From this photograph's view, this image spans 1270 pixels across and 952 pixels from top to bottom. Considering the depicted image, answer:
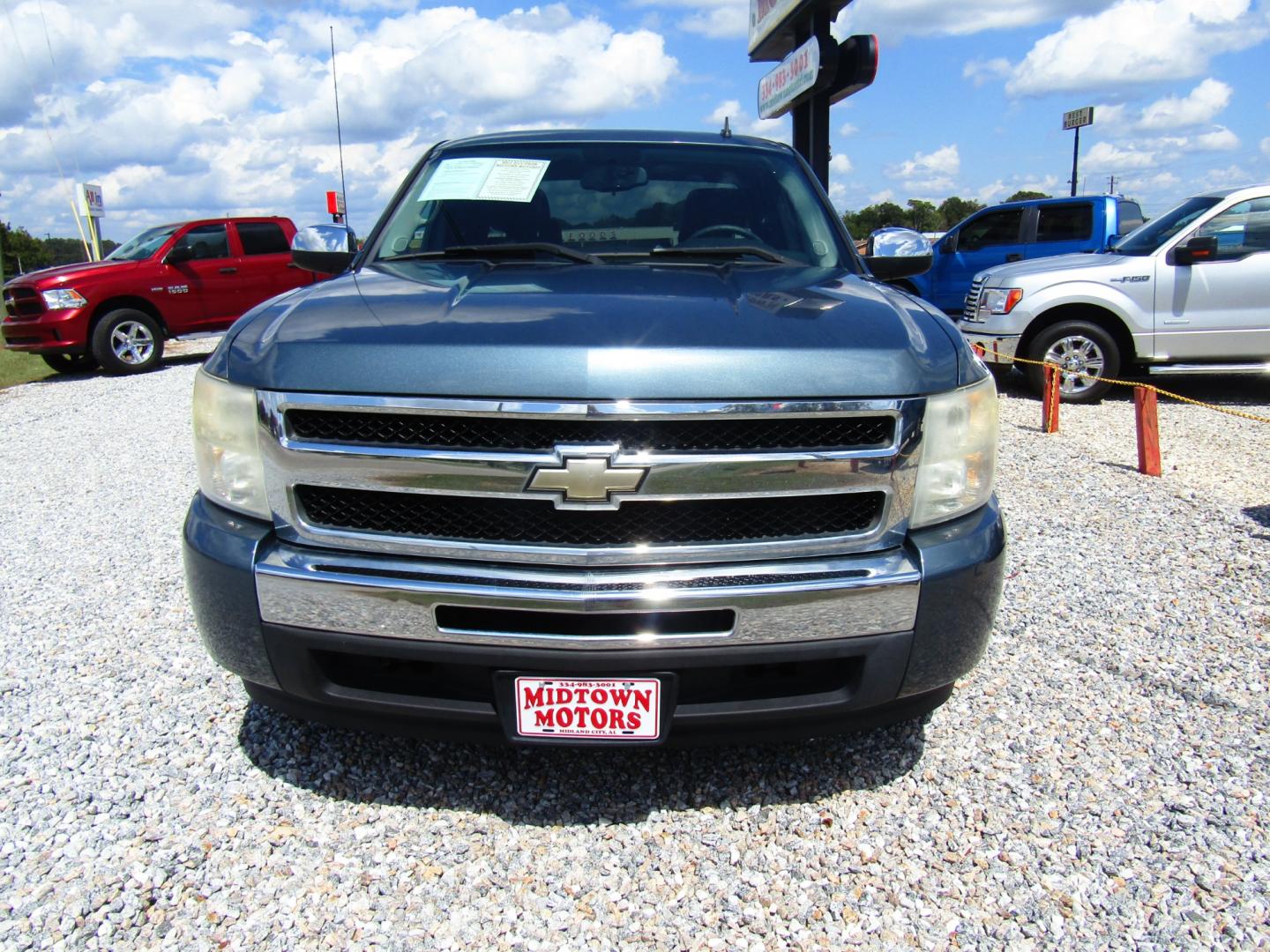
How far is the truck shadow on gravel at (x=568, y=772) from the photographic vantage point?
2.46 metres

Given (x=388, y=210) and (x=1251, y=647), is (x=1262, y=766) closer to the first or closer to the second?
(x=1251, y=647)

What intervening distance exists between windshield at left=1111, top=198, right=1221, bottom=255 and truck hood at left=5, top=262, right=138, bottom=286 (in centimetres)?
1143

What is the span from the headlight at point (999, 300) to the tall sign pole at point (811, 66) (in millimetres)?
3886

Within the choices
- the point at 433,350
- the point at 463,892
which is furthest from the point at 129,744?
the point at 433,350

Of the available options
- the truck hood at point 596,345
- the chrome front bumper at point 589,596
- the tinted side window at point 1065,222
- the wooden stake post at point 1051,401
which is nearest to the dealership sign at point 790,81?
the tinted side window at point 1065,222

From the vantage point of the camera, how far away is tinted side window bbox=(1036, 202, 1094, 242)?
12039 mm

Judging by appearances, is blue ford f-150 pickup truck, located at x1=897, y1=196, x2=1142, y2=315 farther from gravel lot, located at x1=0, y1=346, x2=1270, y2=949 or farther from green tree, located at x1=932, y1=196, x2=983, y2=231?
green tree, located at x1=932, y1=196, x2=983, y2=231

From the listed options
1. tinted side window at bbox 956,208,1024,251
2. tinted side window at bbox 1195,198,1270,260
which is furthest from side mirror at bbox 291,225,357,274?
tinted side window at bbox 956,208,1024,251

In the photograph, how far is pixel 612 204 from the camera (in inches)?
133

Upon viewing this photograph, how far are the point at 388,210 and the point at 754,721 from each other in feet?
7.92

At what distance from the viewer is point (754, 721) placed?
6.88ft

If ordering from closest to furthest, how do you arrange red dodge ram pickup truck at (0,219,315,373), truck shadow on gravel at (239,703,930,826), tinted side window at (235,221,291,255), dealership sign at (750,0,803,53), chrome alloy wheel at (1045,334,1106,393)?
truck shadow on gravel at (239,703,930,826) → chrome alloy wheel at (1045,334,1106,393) → red dodge ram pickup truck at (0,219,315,373) → tinted side window at (235,221,291,255) → dealership sign at (750,0,803,53)

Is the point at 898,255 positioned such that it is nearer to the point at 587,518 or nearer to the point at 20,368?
the point at 587,518

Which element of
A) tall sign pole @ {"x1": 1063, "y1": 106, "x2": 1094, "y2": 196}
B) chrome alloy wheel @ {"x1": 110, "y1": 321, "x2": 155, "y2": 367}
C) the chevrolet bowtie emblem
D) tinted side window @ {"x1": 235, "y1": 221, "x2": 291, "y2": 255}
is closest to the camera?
the chevrolet bowtie emblem
